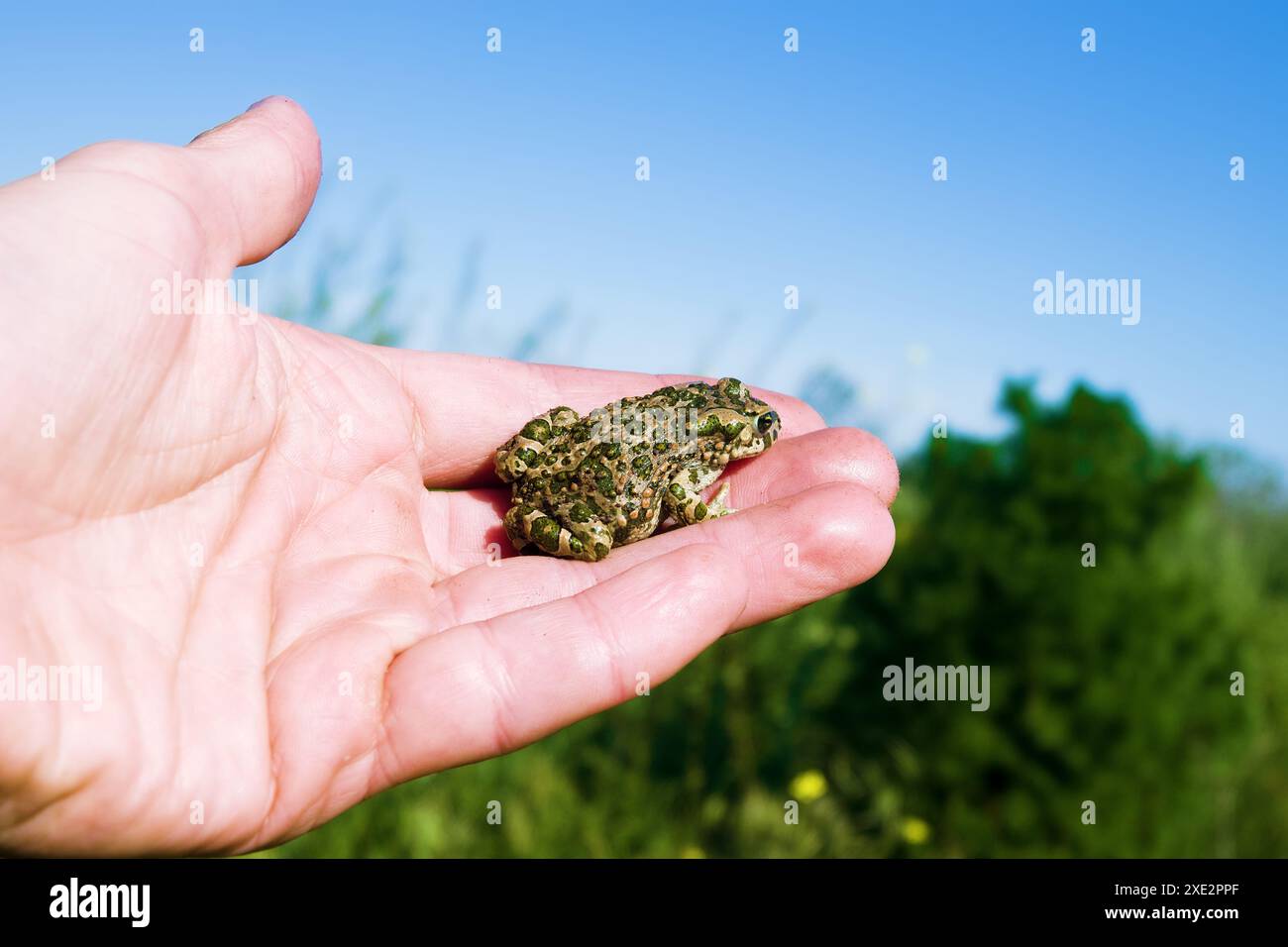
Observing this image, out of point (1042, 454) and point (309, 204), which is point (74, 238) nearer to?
point (309, 204)

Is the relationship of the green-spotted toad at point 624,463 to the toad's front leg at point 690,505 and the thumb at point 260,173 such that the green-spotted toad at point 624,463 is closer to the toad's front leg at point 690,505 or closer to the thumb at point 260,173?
the toad's front leg at point 690,505

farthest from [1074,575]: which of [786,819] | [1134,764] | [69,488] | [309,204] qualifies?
[69,488]

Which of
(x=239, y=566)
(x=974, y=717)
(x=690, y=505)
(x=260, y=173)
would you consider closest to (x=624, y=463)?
(x=690, y=505)

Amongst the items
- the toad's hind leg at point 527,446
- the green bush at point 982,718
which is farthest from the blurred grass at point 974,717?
the toad's hind leg at point 527,446

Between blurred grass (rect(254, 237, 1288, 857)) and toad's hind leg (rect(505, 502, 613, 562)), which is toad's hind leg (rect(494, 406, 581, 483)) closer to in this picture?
toad's hind leg (rect(505, 502, 613, 562))

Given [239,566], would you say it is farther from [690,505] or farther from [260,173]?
[690,505]

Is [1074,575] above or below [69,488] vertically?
below

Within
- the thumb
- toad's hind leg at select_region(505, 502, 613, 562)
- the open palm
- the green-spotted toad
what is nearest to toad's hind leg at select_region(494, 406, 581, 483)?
the green-spotted toad

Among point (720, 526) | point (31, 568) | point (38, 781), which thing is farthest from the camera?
point (720, 526)
